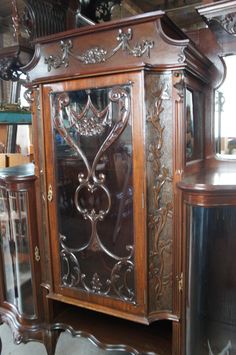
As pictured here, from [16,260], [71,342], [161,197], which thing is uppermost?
[161,197]

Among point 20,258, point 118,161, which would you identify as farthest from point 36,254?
point 118,161

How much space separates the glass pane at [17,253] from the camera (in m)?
1.50

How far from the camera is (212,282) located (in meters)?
1.23

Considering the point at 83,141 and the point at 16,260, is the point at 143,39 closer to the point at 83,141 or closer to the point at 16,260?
the point at 83,141

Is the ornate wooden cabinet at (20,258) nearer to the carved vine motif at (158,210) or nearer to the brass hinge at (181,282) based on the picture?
the carved vine motif at (158,210)

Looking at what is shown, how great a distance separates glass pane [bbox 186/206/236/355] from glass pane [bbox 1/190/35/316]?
0.85m

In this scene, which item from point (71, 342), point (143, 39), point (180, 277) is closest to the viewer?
point (143, 39)

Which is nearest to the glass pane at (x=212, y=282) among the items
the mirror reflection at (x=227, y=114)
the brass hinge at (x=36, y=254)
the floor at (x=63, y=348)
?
the mirror reflection at (x=227, y=114)

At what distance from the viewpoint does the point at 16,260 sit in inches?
62.9

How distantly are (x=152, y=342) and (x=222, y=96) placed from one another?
1.34 m

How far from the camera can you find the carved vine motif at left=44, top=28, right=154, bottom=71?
1.10 meters

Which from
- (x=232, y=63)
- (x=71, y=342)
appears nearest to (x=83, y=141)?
(x=232, y=63)

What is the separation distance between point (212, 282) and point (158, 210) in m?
0.40

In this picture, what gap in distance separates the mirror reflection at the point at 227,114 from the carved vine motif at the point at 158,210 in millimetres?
617
